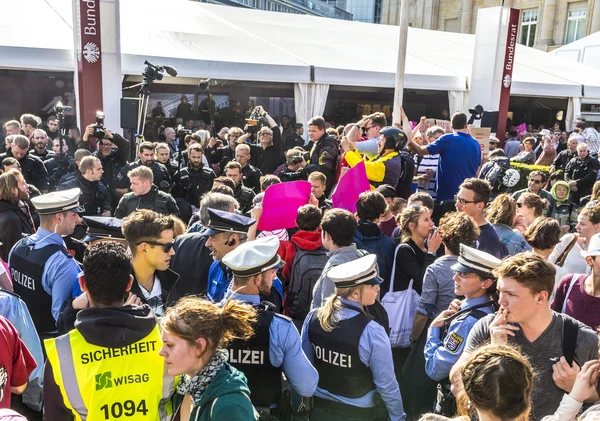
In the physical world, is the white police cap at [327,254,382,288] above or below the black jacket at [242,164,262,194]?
above

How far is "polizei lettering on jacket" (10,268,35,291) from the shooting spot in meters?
3.01

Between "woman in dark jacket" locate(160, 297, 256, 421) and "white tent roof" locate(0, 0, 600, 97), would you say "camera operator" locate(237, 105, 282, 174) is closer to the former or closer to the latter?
"white tent roof" locate(0, 0, 600, 97)

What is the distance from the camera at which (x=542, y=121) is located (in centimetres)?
1775

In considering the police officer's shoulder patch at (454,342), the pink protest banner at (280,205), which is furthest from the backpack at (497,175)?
the police officer's shoulder patch at (454,342)

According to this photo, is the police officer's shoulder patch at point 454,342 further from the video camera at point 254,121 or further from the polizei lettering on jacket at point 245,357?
the video camera at point 254,121

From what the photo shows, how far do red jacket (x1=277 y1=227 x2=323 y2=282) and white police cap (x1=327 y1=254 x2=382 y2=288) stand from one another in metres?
0.99

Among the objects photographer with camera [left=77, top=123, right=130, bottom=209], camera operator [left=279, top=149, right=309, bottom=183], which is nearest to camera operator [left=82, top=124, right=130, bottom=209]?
photographer with camera [left=77, top=123, right=130, bottom=209]

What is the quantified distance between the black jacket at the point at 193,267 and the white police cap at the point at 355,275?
1.18 m

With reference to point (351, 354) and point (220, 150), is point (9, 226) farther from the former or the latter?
point (220, 150)

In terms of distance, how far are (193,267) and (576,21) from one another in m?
32.0

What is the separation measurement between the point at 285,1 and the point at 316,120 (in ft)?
154

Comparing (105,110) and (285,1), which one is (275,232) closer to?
(105,110)

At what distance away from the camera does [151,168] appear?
6.07m

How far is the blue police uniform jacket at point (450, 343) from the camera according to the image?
2416 mm
